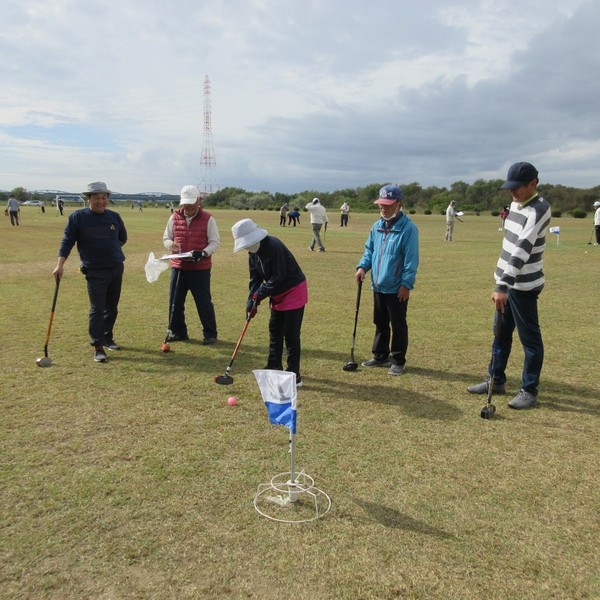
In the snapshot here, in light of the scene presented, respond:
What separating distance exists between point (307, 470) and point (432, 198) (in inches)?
3743

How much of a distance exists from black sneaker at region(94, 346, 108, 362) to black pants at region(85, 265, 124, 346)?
69 mm

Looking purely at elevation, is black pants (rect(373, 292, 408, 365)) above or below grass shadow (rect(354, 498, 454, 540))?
above

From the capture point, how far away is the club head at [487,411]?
5090 mm

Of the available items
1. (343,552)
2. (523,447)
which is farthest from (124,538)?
(523,447)

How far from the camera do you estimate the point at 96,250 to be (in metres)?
6.84

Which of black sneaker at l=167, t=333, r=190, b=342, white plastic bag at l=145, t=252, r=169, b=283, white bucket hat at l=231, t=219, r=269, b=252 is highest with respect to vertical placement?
white bucket hat at l=231, t=219, r=269, b=252

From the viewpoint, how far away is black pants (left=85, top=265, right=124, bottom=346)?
679 cm

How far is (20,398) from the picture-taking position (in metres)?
5.46

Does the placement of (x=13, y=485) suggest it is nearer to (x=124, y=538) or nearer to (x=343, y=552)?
(x=124, y=538)

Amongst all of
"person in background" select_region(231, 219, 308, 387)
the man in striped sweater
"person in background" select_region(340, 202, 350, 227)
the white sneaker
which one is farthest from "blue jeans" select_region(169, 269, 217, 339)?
"person in background" select_region(340, 202, 350, 227)

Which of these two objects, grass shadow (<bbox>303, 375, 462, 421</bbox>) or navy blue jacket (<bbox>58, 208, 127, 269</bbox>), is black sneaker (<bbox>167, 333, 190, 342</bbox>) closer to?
navy blue jacket (<bbox>58, 208, 127, 269</bbox>)

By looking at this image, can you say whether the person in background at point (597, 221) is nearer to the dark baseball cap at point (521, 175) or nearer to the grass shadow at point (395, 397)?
the dark baseball cap at point (521, 175)

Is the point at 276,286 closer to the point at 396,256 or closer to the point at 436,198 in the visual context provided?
the point at 396,256

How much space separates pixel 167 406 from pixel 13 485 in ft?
5.51
